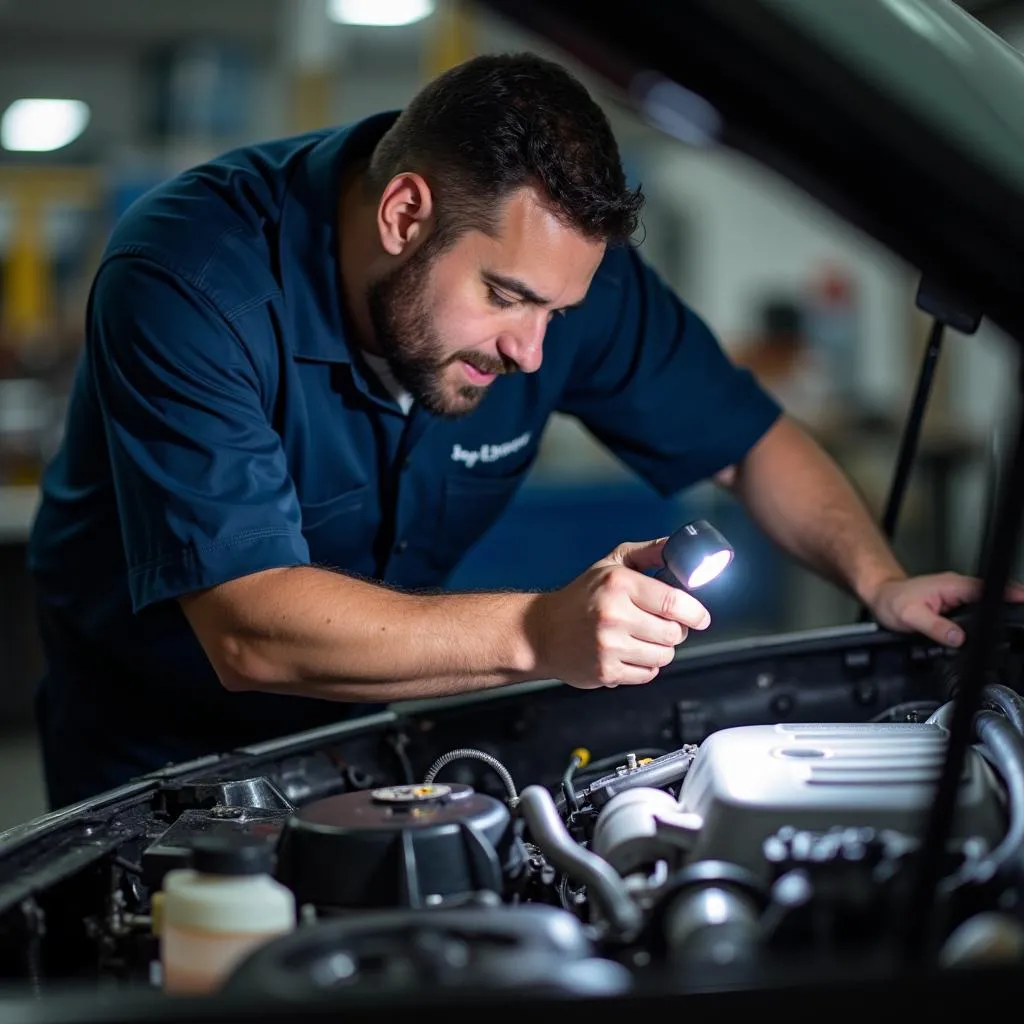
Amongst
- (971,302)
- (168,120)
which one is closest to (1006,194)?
(971,302)

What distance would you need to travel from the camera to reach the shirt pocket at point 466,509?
196 cm

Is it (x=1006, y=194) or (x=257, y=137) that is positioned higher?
(x=257, y=137)

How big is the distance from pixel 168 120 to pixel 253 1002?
8.75m

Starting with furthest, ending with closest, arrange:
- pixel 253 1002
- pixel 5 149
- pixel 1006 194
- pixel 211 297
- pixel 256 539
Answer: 1. pixel 5 149
2. pixel 211 297
3. pixel 256 539
4. pixel 1006 194
5. pixel 253 1002

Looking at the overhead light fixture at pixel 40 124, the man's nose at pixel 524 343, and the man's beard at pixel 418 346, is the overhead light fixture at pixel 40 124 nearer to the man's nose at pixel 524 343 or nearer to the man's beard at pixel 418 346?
the man's beard at pixel 418 346

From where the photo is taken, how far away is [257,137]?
359 inches

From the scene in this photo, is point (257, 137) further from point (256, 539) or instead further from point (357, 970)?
point (357, 970)

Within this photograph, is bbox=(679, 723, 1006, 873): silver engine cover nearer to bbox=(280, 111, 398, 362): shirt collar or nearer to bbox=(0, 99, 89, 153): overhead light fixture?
bbox=(280, 111, 398, 362): shirt collar

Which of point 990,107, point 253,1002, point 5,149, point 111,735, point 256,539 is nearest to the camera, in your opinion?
point 253,1002

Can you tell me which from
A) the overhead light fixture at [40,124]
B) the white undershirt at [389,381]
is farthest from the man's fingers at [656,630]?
the overhead light fixture at [40,124]

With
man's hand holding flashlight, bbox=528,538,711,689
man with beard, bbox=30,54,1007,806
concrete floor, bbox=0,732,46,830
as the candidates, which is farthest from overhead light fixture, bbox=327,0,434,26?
man's hand holding flashlight, bbox=528,538,711,689

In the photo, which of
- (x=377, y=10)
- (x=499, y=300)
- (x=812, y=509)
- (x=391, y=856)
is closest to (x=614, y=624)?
(x=391, y=856)

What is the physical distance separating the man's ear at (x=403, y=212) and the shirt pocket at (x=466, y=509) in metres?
0.39

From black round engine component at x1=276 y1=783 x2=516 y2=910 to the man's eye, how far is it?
2.33 feet
